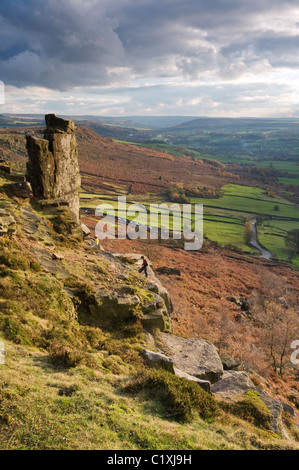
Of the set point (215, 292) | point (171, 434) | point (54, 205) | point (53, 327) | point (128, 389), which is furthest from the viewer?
point (215, 292)

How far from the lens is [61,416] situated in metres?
7.19

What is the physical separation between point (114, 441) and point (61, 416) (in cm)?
147

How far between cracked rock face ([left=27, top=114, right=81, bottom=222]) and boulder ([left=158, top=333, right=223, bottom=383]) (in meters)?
13.3

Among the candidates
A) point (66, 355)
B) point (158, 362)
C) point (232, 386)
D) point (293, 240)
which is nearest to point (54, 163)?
point (66, 355)

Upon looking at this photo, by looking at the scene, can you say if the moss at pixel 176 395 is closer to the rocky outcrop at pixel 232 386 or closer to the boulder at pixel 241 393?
the boulder at pixel 241 393

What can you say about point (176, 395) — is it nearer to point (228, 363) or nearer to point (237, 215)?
point (228, 363)

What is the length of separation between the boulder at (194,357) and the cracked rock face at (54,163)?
13.3 metres

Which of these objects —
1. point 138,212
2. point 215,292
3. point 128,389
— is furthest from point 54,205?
point 138,212

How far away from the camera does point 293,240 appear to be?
9112cm

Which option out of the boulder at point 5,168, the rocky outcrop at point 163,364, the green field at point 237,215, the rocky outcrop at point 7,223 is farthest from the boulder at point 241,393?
the green field at point 237,215

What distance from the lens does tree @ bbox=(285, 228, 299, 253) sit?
8781 cm

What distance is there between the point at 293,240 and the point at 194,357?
3449 inches

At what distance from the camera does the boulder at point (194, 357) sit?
14.3 m
